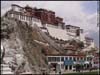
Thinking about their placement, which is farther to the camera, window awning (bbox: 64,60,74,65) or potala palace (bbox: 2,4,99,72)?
window awning (bbox: 64,60,74,65)

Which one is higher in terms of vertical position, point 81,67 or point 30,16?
point 30,16

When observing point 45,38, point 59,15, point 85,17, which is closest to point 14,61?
point 45,38

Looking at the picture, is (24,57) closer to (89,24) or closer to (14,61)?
(14,61)

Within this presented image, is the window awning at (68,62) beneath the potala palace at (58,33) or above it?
beneath

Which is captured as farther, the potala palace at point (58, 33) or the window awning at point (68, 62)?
the window awning at point (68, 62)

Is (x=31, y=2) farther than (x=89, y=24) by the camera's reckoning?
No

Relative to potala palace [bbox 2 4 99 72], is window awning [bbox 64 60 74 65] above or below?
below

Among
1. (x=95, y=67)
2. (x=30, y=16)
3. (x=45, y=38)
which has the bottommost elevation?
(x=95, y=67)

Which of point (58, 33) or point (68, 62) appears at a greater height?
point (58, 33)
